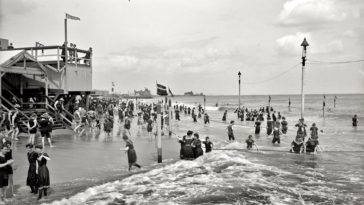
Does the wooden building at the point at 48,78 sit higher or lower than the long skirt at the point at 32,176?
higher

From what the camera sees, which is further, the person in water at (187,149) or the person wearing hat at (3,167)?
the person in water at (187,149)

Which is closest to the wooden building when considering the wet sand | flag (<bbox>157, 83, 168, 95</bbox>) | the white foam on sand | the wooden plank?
the wooden plank

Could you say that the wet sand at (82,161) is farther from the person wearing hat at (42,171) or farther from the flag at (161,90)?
the flag at (161,90)

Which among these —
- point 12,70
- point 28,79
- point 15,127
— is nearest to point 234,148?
point 15,127

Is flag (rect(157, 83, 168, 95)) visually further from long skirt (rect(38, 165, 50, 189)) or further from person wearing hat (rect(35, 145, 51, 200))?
long skirt (rect(38, 165, 50, 189))

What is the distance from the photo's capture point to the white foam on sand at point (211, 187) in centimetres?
1013

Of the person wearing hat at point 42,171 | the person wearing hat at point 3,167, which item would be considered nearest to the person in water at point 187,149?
the person wearing hat at point 42,171

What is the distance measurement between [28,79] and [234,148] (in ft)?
52.9

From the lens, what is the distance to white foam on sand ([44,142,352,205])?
33.2 ft

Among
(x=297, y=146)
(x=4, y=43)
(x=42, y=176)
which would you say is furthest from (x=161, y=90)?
(x=4, y=43)

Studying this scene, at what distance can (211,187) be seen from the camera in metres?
11.5

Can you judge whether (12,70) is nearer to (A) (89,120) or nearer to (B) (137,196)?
(A) (89,120)

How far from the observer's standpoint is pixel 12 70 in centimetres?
2138

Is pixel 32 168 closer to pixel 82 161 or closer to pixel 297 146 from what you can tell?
pixel 82 161
